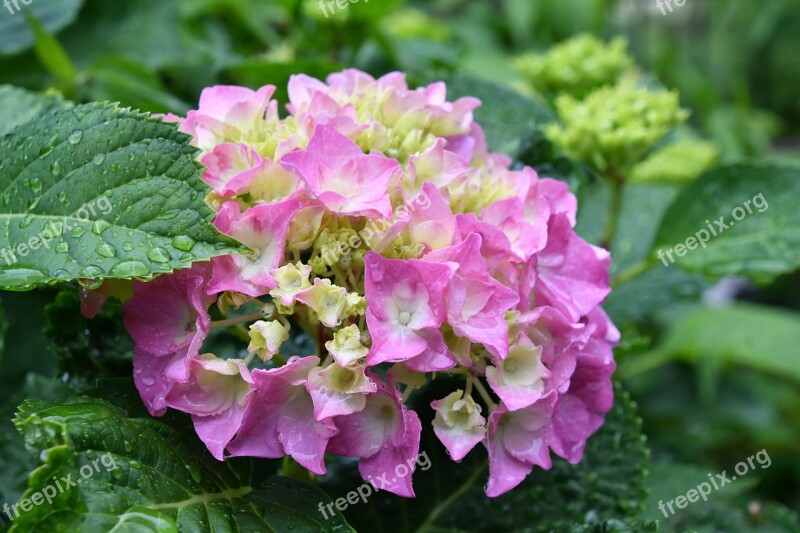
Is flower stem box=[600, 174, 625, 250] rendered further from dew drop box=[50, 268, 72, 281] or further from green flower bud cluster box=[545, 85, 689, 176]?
dew drop box=[50, 268, 72, 281]

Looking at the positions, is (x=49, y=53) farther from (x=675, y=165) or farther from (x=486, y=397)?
(x=675, y=165)

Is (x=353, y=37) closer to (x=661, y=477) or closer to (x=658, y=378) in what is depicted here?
(x=661, y=477)

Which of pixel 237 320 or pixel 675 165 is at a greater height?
pixel 237 320

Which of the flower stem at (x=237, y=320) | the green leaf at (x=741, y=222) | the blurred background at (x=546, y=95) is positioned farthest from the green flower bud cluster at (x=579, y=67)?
the flower stem at (x=237, y=320)

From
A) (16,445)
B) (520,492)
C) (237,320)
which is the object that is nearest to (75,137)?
(237,320)

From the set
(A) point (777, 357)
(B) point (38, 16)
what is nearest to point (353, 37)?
(B) point (38, 16)

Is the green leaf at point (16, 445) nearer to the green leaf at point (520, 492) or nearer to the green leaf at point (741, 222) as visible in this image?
the green leaf at point (520, 492)
